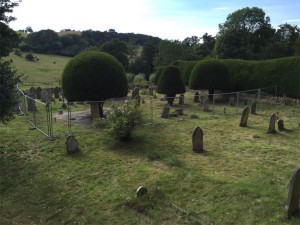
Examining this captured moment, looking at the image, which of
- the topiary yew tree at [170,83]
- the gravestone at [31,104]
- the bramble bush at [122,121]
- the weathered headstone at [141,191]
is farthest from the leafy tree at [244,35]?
the weathered headstone at [141,191]

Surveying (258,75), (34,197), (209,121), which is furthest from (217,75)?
(34,197)

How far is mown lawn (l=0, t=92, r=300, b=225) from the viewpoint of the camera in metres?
8.40

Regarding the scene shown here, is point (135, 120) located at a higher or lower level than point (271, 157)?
higher

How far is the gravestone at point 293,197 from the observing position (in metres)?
7.63

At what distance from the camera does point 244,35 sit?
175 feet

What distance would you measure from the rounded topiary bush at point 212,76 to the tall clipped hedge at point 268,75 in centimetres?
192

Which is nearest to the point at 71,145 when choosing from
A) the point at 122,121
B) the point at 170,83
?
the point at 122,121

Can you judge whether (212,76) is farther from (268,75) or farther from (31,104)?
(31,104)

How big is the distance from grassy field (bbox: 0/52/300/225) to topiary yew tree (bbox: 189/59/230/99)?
10.9m

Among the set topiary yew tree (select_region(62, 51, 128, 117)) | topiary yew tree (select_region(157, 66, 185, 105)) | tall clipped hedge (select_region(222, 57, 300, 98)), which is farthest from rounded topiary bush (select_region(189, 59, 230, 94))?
topiary yew tree (select_region(62, 51, 128, 117))

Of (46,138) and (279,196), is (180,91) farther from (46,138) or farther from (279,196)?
(279,196)

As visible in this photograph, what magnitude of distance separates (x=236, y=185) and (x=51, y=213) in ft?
16.9

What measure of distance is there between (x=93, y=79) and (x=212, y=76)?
12707mm

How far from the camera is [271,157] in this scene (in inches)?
487
